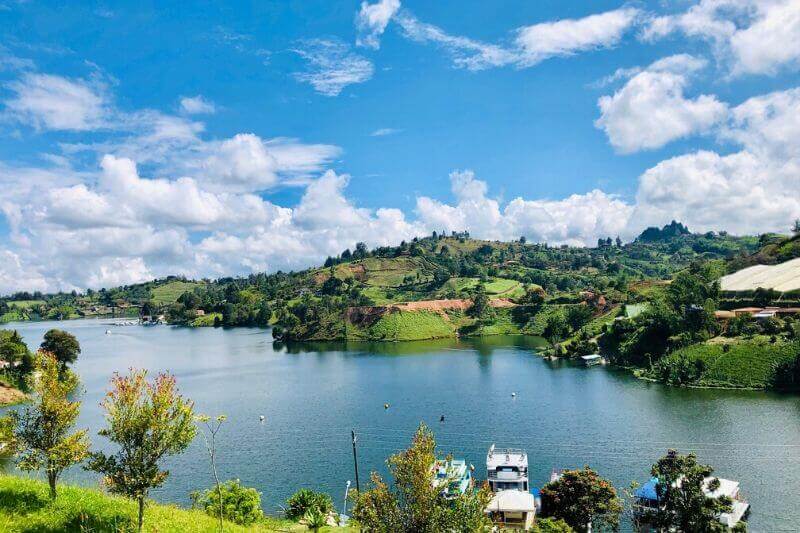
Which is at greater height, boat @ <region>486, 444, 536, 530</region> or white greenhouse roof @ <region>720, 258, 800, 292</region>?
white greenhouse roof @ <region>720, 258, 800, 292</region>

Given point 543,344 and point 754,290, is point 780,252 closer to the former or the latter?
point 754,290

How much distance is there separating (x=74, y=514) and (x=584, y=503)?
36.6m

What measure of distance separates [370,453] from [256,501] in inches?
988

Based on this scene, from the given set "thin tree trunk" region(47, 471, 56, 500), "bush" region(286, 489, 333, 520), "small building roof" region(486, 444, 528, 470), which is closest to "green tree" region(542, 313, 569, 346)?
"small building roof" region(486, 444, 528, 470)

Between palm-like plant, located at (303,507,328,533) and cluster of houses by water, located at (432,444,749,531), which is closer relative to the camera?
palm-like plant, located at (303,507,328,533)

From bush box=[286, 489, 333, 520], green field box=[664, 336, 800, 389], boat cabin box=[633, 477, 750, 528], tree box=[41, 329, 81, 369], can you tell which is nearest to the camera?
bush box=[286, 489, 333, 520]

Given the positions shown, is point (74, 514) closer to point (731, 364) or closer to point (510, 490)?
point (510, 490)

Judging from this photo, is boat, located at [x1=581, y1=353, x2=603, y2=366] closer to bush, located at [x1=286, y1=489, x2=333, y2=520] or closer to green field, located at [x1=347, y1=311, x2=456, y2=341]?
green field, located at [x1=347, y1=311, x2=456, y2=341]

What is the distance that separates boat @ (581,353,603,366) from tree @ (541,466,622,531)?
280 feet

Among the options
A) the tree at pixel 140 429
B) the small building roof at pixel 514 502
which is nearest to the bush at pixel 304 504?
the small building roof at pixel 514 502

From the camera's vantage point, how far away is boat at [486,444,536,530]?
4584cm

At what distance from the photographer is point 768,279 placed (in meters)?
139

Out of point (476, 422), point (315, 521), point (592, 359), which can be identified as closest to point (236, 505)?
point (315, 521)

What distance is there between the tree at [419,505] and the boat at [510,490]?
21.0 metres
